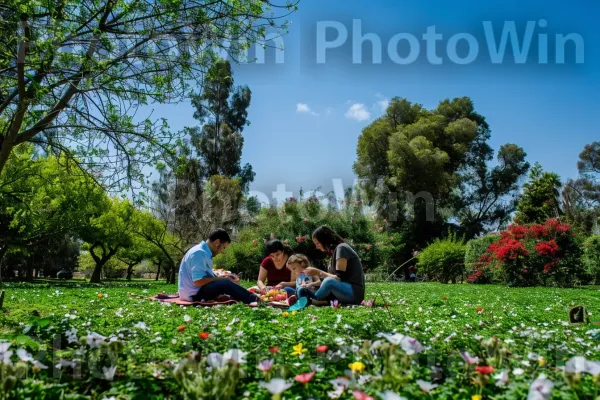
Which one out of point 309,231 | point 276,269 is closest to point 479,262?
point 309,231

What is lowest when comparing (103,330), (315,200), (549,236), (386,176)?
(103,330)

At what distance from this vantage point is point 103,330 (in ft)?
12.8

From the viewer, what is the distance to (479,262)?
66.0 feet

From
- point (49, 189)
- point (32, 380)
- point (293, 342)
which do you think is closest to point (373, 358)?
point (293, 342)

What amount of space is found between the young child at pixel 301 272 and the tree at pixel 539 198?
28.1 m

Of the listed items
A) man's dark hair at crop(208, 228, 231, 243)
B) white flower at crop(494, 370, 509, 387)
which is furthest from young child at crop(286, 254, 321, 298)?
white flower at crop(494, 370, 509, 387)

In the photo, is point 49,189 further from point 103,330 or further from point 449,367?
point 449,367

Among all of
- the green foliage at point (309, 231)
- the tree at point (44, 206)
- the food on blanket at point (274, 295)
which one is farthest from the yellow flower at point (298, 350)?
the green foliage at point (309, 231)

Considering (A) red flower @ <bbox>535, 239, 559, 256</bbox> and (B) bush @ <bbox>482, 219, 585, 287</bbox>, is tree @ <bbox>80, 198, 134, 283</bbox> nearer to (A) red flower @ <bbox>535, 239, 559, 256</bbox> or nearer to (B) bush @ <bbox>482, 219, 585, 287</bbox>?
(B) bush @ <bbox>482, 219, 585, 287</bbox>

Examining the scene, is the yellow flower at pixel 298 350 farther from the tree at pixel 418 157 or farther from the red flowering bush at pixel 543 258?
the tree at pixel 418 157

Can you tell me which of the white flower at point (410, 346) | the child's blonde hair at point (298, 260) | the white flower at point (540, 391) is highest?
the child's blonde hair at point (298, 260)

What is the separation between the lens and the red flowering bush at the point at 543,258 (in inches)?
668

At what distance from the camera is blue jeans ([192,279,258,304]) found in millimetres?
6902

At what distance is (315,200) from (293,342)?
17.3 meters
